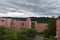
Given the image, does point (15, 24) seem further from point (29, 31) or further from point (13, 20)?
point (29, 31)

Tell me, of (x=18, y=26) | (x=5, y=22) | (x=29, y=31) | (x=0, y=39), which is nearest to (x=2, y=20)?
(x=5, y=22)

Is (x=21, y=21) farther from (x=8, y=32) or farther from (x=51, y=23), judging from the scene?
(x=8, y=32)

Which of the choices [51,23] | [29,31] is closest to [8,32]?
[51,23]

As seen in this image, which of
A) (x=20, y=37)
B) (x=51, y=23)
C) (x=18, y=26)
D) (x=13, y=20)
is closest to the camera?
(x=20, y=37)

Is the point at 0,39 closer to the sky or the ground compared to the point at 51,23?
closer to the ground

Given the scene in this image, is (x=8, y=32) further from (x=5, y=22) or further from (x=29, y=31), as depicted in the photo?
(x=5, y=22)

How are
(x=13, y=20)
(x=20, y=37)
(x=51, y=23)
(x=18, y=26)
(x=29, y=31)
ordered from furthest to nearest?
1. (x=13, y=20)
2. (x=18, y=26)
3. (x=29, y=31)
4. (x=51, y=23)
5. (x=20, y=37)

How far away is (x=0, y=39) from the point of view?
19.0m

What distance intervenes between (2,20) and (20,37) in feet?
72.3

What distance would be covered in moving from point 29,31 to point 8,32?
12.7 meters

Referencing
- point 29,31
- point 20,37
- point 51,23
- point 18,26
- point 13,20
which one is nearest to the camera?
point 20,37

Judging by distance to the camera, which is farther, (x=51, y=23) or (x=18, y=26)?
(x=18, y=26)

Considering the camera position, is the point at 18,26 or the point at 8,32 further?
the point at 18,26

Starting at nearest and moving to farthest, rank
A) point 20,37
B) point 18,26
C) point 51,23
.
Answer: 1. point 20,37
2. point 51,23
3. point 18,26
